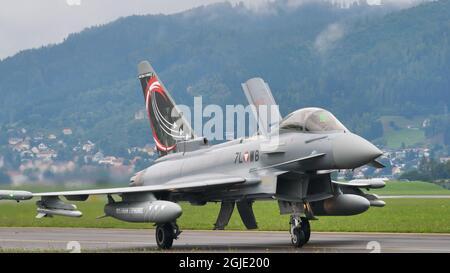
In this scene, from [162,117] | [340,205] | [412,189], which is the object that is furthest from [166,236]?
[412,189]

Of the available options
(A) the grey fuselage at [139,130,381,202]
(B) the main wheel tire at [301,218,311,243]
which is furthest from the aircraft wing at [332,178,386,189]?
(A) the grey fuselage at [139,130,381,202]

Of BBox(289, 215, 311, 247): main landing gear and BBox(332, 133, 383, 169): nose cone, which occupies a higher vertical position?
BBox(332, 133, 383, 169): nose cone

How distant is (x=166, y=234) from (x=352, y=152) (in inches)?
207

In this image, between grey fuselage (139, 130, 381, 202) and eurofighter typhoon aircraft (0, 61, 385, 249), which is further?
eurofighter typhoon aircraft (0, 61, 385, 249)

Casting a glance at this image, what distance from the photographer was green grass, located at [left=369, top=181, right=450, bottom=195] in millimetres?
86375

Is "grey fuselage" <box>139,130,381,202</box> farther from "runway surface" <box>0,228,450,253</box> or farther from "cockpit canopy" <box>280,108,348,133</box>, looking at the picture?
"runway surface" <box>0,228,450,253</box>

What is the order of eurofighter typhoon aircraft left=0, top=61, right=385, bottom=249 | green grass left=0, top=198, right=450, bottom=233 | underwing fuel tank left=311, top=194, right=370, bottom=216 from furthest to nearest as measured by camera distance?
green grass left=0, top=198, right=450, bottom=233
underwing fuel tank left=311, top=194, right=370, bottom=216
eurofighter typhoon aircraft left=0, top=61, right=385, bottom=249

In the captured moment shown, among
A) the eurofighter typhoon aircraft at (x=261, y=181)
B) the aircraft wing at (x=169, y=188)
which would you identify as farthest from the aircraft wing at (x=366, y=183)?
the aircraft wing at (x=169, y=188)

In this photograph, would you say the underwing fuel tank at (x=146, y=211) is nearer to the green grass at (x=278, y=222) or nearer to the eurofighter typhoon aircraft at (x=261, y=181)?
the eurofighter typhoon aircraft at (x=261, y=181)

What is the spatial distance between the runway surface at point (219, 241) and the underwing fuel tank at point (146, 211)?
2.55 feet

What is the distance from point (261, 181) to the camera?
22250mm

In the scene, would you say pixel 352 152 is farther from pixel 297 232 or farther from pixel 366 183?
pixel 366 183
